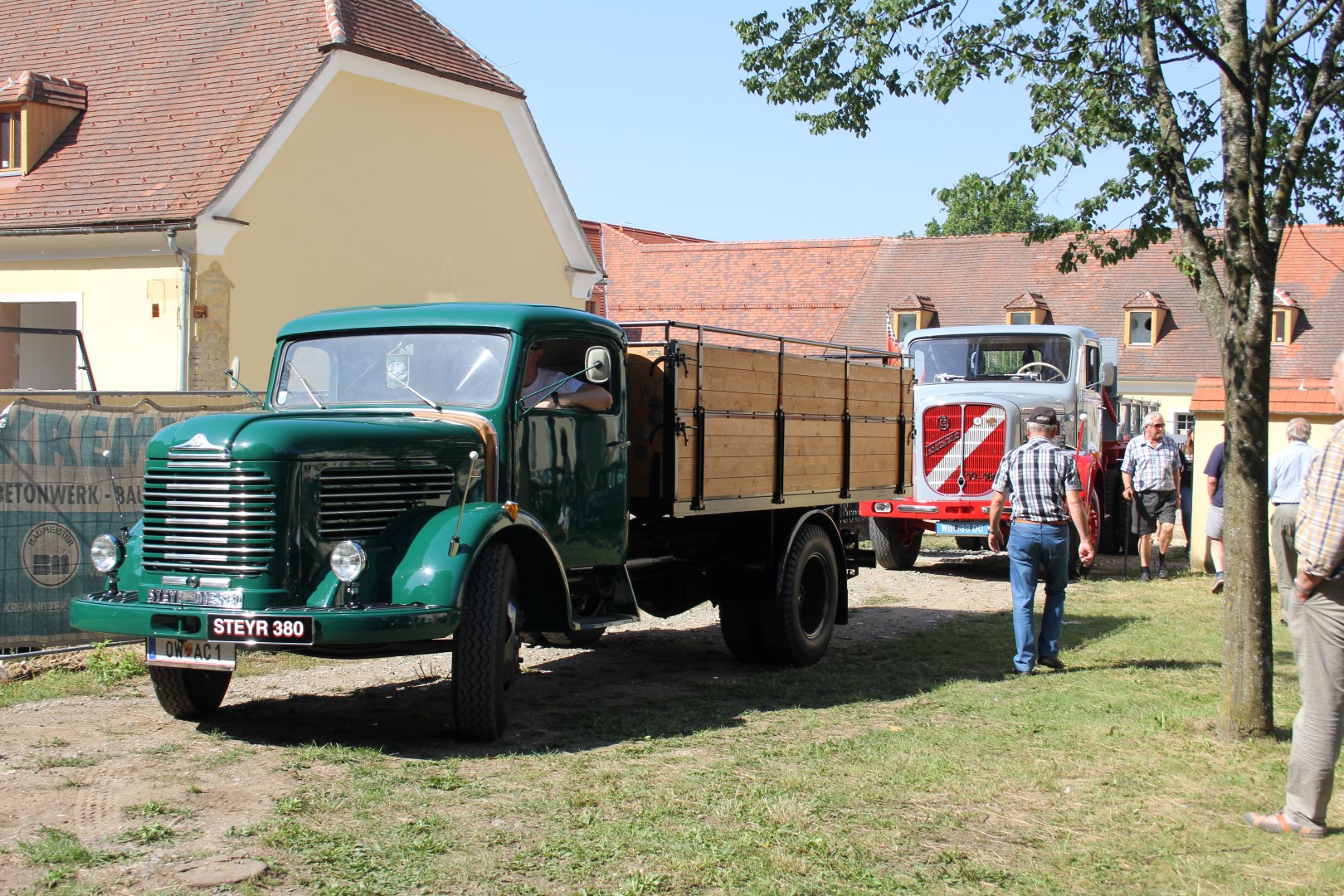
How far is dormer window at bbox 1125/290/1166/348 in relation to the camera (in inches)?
1781

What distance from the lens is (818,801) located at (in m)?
5.91

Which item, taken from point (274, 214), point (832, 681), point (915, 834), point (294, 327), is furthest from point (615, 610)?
point (274, 214)

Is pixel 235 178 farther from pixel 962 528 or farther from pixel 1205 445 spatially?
pixel 1205 445

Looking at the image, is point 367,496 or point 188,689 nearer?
point 367,496

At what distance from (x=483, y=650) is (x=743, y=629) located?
325cm

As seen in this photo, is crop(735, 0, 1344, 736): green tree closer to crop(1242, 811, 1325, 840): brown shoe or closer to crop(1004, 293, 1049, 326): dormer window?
crop(1242, 811, 1325, 840): brown shoe

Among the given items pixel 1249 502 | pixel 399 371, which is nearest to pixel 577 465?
pixel 399 371

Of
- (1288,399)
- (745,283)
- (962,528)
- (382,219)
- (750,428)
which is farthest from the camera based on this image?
(745,283)

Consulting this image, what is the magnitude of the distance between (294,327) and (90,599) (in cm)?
205

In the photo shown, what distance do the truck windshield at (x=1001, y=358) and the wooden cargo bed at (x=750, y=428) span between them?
5.25 metres

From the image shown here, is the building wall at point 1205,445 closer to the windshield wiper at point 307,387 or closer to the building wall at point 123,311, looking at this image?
the windshield wiper at point 307,387

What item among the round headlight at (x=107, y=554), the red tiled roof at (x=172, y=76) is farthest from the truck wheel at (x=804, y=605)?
the red tiled roof at (x=172, y=76)

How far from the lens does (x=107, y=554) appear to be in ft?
23.0

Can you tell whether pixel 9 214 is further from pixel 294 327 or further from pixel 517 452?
pixel 517 452
